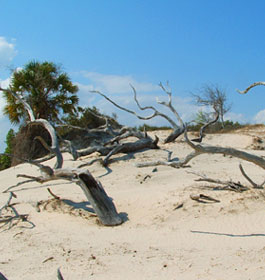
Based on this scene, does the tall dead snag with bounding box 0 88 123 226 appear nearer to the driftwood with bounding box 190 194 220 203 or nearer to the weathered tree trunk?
the weathered tree trunk

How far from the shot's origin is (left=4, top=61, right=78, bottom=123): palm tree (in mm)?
16141

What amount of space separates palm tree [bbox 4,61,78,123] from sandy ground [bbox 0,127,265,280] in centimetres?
776

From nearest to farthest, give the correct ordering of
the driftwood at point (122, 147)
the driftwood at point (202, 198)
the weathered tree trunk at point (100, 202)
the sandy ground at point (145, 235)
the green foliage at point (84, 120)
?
the sandy ground at point (145, 235), the weathered tree trunk at point (100, 202), the driftwood at point (202, 198), the driftwood at point (122, 147), the green foliage at point (84, 120)

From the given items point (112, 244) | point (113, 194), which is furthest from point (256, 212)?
point (113, 194)

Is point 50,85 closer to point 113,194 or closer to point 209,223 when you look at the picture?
point 113,194

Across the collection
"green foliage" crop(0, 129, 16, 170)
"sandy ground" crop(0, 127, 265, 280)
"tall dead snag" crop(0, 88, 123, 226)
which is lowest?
"sandy ground" crop(0, 127, 265, 280)

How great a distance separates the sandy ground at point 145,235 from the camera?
4.22 meters

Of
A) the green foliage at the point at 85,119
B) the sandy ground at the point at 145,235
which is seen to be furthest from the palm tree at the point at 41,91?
the sandy ground at the point at 145,235

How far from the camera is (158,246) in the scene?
5082mm

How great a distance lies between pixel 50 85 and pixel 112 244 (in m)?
12.7

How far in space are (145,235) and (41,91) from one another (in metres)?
12.3

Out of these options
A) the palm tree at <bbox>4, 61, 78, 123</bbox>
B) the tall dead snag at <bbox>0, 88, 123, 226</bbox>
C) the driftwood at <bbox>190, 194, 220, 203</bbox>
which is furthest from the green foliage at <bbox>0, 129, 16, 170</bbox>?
the driftwood at <bbox>190, 194, 220, 203</bbox>

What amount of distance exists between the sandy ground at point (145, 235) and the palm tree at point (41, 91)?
7.76 meters

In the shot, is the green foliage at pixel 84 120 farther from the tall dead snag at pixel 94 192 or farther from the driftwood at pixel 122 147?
the tall dead snag at pixel 94 192
